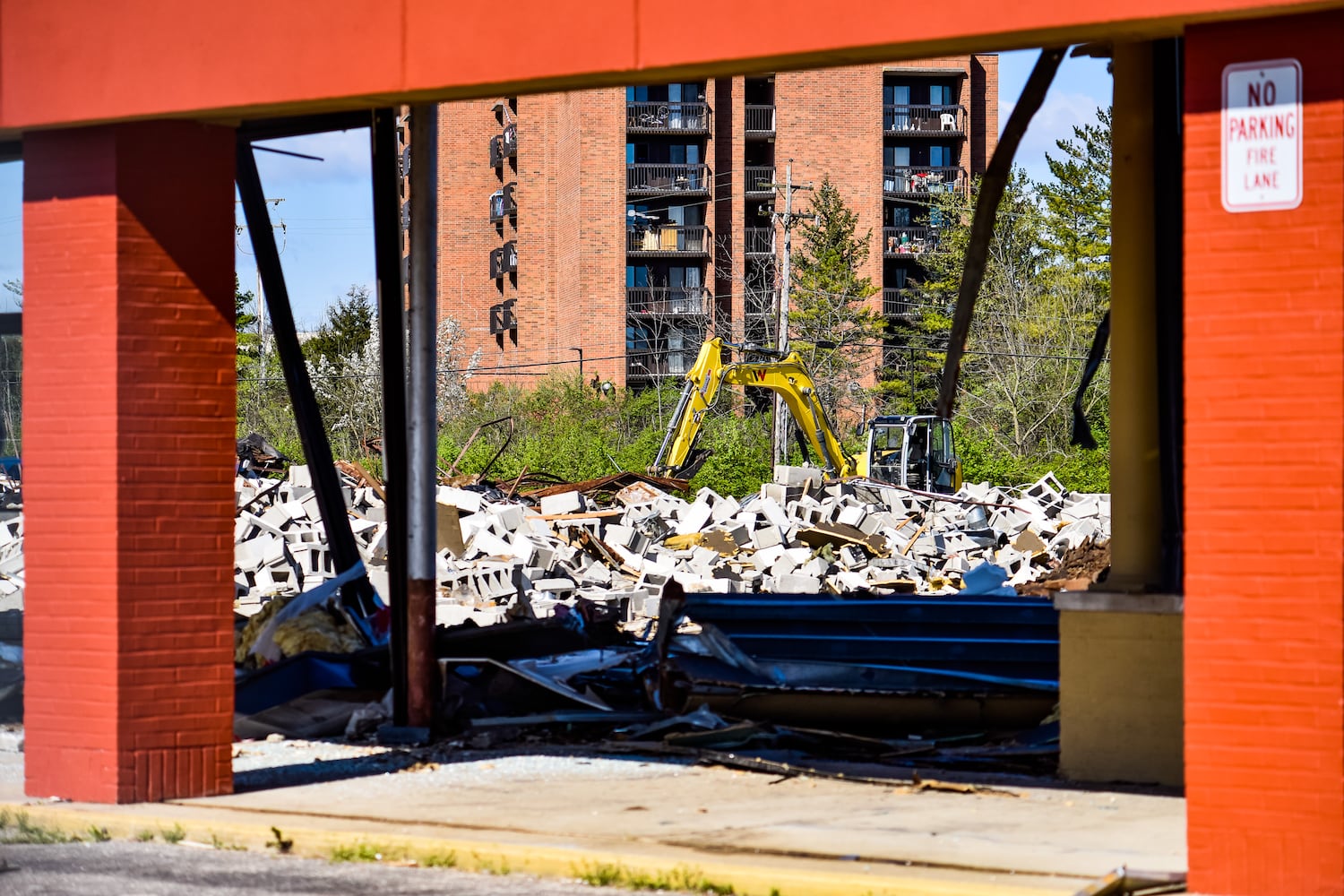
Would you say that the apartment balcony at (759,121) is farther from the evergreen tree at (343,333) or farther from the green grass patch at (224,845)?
the green grass patch at (224,845)

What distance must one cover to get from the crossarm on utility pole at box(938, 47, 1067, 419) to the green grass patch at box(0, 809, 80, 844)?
5.06 meters

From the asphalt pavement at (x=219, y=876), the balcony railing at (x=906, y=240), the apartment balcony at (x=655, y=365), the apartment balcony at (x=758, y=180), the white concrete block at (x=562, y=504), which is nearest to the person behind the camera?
the asphalt pavement at (x=219, y=876)

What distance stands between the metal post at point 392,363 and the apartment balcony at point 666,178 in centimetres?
5952

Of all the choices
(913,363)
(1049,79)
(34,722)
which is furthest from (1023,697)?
(913,363)

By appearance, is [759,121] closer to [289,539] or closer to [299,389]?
[289,539]

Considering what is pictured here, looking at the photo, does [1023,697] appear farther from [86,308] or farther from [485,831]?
[86,308]

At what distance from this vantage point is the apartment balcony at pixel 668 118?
70.9 m

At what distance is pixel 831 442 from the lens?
40.0m

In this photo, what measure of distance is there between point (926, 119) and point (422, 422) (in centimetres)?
6953

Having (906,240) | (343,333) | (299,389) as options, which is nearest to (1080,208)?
(906,240)

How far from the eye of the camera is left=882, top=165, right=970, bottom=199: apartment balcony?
76375mm

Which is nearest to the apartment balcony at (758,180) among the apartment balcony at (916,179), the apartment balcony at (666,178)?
the apartment balcony at (666,178)

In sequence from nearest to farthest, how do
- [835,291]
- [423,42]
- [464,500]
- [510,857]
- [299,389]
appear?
[510,857], [423,42], [299,389], [464,500], [835,291]

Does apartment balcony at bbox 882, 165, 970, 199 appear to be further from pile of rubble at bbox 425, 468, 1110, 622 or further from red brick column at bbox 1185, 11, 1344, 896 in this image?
red brick column at bbox 1185, 11, 1344, 896
